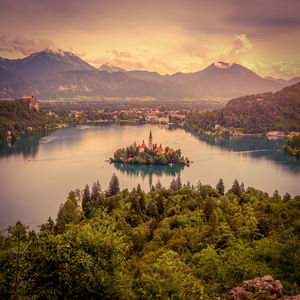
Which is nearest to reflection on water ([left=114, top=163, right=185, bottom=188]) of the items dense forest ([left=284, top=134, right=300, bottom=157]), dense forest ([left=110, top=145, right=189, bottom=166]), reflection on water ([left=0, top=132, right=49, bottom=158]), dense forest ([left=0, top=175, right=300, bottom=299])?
dense forest ([left=110, top=145, right=189, bottom=166])

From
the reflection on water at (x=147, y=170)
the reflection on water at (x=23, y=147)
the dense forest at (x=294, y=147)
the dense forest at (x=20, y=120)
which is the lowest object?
the reflection on water at (x=147, y=170)

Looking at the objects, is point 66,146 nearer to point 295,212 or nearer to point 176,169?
point 176,169

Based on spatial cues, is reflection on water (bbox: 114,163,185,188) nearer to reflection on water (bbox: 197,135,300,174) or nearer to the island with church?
the island with church

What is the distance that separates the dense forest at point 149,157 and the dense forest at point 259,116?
27230 mm

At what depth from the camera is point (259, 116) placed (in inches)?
2486

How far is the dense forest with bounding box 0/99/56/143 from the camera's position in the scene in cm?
5216

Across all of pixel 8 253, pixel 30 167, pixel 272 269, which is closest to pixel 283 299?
pixel 272 269

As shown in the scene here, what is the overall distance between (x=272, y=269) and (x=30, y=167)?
1124 inches

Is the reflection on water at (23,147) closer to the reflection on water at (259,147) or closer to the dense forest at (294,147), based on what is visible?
the reflection on water at (259,147)

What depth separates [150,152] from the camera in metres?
34.9

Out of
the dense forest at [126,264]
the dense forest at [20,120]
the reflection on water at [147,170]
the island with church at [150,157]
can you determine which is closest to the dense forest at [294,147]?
the island with church at [150,157]

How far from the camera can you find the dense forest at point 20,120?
2054 inches

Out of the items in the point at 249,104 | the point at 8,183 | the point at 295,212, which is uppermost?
the point at 249,104

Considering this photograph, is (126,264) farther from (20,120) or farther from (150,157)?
(20,120)
